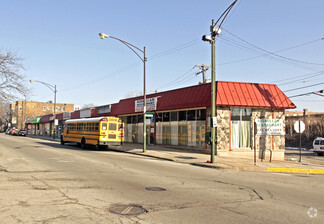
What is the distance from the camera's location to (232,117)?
21250 mm

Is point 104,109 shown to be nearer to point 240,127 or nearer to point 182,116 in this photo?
point 182,116

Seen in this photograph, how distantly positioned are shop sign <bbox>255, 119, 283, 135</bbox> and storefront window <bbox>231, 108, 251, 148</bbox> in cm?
224

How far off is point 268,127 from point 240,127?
2.50 meters

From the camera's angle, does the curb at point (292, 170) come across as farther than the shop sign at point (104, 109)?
No

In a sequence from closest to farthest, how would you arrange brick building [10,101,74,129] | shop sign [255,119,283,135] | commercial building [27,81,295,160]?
shop sign [255,119,283,135], commercial building [27,81,295,160], brick building [10,101,74,129]

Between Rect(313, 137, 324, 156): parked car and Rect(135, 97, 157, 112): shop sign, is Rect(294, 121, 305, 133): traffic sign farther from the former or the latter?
Rect(313, 137, 324, 156): parked car

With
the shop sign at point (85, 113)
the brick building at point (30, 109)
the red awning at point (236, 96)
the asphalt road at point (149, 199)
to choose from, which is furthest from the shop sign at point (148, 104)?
the brick building at point (30, 109)

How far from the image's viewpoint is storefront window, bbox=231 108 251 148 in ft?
69.7

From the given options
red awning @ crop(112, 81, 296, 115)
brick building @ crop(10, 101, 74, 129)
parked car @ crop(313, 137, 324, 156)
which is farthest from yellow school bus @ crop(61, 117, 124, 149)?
brick building @ crop(10, 101, 74, 129)

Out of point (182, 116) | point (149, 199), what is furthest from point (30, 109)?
point (149, 199)

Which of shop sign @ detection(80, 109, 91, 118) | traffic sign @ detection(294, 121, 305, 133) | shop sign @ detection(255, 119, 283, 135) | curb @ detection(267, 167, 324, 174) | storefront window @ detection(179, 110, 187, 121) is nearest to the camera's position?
curb @ detection(267, 167, 324, 174)

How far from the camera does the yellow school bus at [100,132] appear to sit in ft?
79.3

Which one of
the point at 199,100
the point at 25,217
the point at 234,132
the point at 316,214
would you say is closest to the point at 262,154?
the point at 234,132

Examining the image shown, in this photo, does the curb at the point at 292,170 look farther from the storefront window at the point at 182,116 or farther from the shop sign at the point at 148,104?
the shop sign at the point at 148,104
